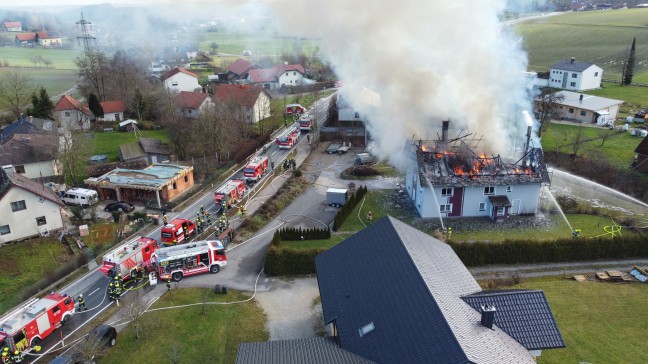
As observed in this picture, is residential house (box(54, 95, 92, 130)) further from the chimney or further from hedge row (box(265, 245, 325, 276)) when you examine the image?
the chimney

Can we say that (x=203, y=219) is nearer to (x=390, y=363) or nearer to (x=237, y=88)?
(x=390, y=363)

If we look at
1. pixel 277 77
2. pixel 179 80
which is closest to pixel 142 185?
pixel 179 80

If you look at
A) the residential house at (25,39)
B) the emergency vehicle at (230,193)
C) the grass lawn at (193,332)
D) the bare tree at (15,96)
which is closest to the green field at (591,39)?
the emergency vehicle at (230,193)

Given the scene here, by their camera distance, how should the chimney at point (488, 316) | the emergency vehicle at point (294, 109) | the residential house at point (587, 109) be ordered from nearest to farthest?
the chimney at point (488, 316), the residential house at point (587, 109), the emergency vehicle at point (294, 109)

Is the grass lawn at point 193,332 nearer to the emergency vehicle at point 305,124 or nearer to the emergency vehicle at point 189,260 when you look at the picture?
the emergency vehicle at point 189,260

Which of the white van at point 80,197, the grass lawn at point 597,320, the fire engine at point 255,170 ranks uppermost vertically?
the fire engine at point 255,170

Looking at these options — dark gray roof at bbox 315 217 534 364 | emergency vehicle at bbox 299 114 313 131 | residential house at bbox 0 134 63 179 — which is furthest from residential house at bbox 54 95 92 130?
dark gray roof at bbox 315 217 534 364
